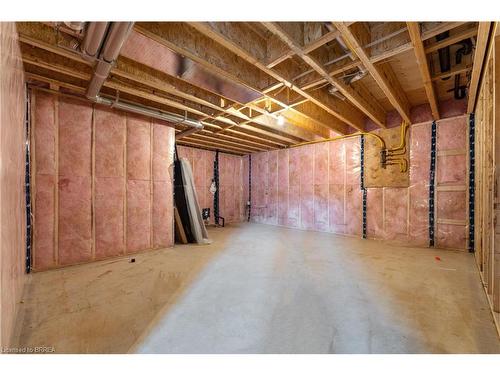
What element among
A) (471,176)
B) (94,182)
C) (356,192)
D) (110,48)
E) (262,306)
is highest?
(110,48)

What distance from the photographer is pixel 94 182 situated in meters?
3.33

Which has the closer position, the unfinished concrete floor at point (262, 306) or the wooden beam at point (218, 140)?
the unfinished concrete floor at point (262, 306)

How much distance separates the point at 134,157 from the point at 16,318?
254 cm

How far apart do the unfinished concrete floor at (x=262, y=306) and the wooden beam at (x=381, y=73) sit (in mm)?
2449

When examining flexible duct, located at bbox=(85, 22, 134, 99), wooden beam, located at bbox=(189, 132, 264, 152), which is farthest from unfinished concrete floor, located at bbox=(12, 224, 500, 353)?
wooden beam, located at bbox=(189, 132, 264, 152)

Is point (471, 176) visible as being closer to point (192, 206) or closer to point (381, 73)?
point (381, 73)

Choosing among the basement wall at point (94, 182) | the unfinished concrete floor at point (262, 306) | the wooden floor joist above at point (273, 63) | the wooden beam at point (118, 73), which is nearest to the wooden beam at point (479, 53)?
the wooden floor joist above at point (273, 63)

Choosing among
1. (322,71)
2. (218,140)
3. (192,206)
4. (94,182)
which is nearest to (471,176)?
(322,71)

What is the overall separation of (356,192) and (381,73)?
3.16m

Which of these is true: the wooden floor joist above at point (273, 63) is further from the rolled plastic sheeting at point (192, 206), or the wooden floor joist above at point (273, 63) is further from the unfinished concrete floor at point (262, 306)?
the unfinished concrete floor at point (262, 306)

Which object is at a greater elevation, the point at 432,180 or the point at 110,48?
the point at 110,48

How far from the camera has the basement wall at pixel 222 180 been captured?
22.7 feet

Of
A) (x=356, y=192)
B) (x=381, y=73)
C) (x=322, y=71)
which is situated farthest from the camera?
(x=356, y=192)
